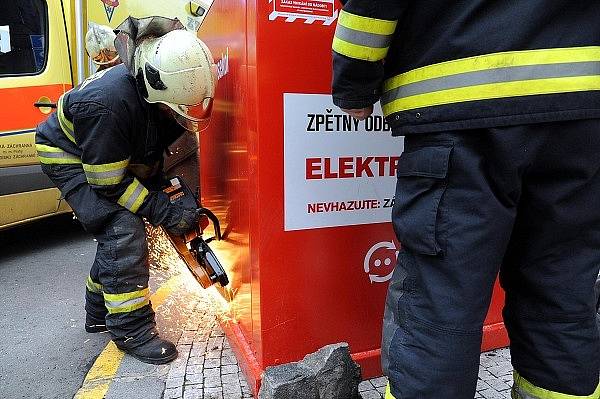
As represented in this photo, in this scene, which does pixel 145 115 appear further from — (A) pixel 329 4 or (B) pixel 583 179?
(B) pixel 583 179

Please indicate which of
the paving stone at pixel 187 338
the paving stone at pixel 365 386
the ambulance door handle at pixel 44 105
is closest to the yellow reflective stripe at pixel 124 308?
the paving stone at pixel 187 338

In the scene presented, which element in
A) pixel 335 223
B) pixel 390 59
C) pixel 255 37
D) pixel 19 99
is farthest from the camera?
pixel 19 99

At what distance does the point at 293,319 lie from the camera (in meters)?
1.93

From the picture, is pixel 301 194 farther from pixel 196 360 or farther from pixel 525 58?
pixel 196 360

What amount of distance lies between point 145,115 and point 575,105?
1.91 m

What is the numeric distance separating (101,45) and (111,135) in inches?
92.9

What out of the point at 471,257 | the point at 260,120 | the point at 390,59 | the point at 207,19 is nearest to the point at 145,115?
the point at 207,19

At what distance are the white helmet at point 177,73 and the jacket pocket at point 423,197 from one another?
1239mm

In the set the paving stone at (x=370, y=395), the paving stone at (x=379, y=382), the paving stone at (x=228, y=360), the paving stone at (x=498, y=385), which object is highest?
the paving stone at (x=498, y=385)

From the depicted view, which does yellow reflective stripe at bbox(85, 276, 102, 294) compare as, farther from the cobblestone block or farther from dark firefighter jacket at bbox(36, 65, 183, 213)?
the cobblestone block

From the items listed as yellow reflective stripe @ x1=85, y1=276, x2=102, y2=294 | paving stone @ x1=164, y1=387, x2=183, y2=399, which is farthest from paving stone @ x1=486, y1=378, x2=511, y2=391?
yellow reflective stripe @ x1=85, y1=276, x2=102, y2=294

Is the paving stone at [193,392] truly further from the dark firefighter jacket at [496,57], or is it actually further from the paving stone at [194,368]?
the dark firefighter jacket at [496,57]

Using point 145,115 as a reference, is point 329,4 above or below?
above

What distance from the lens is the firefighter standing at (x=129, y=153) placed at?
7.13ft
